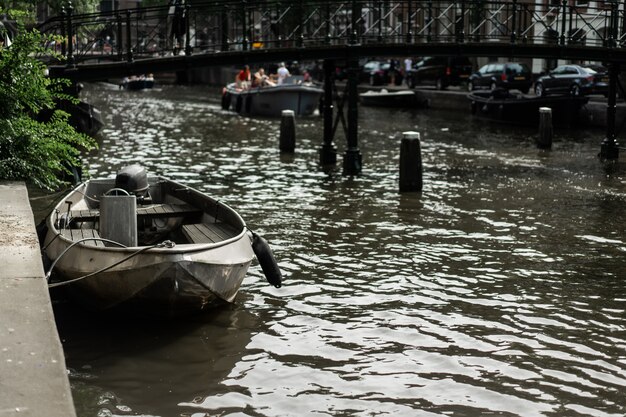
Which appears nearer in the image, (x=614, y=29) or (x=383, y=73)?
(x=614, y=29)

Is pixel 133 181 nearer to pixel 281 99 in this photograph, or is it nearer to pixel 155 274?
pixel 155 274

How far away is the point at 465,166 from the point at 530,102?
13569 mm

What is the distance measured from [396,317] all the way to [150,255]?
2.95m

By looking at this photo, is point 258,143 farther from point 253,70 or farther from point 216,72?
point 216,72

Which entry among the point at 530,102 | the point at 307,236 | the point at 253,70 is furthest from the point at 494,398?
the point at 253,70

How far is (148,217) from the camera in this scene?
547 inches

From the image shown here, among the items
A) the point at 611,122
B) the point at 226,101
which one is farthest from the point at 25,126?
the point at 226,101

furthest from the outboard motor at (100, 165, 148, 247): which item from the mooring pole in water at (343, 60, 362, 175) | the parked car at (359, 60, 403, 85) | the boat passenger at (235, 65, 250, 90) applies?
the parked car at (359, 60, 403, 85)

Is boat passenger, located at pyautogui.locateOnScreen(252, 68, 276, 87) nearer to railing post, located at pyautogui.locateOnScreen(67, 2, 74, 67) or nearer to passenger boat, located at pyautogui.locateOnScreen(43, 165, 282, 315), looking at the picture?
railing post, located at pyautogui.locateOnScreen(67, 2, 74, 67)

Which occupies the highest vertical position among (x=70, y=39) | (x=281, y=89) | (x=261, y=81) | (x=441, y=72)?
(x=70, y=39)

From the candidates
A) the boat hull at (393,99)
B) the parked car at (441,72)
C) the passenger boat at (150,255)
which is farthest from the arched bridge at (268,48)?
the parked car at (441,72)

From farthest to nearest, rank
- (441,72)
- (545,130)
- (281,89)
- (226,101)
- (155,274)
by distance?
(441,72) → (226,101) → (281,89) → (545,130) → (155,274)

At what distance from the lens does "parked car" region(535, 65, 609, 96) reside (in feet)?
131

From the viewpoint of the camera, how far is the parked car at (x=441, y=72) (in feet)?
178
